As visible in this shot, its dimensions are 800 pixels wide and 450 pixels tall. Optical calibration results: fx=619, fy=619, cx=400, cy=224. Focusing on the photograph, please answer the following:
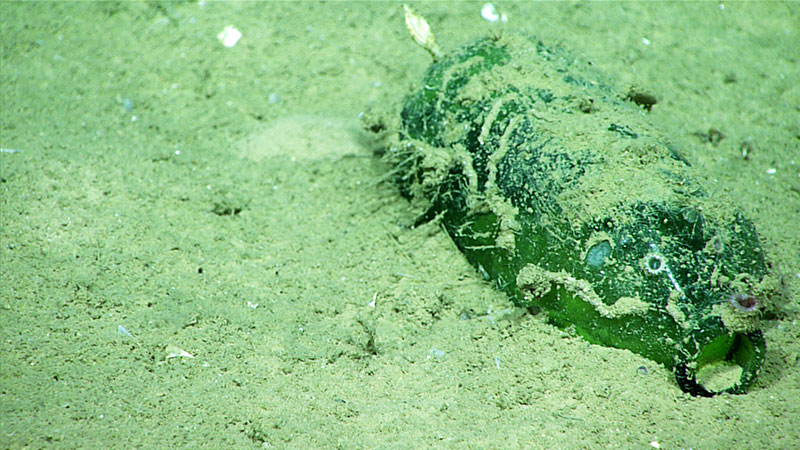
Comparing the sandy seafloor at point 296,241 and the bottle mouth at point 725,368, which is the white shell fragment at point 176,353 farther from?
the bottle mouth at point 725,368

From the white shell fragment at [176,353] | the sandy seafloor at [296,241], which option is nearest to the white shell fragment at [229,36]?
the sandy seafloor at [296,241]

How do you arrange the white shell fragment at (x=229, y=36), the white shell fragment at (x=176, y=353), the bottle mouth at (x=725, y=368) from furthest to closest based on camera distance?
the white shell fragment at (x=229, y=36) → the white shell fragment at (x=176, y=353) → the bottle mouth at (x=725, y=368)

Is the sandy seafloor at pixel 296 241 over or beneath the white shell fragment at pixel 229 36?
beneath

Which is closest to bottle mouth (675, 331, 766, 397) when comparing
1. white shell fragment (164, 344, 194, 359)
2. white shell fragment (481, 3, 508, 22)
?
white shell fragment (164, 344, 194, 359)

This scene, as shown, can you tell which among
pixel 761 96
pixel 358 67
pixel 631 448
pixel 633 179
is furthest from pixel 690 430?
pixel 358 67

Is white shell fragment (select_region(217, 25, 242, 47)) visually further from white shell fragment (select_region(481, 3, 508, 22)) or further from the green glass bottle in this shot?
the green glass bottle

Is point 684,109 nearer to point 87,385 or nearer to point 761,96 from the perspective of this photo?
point 761,96
